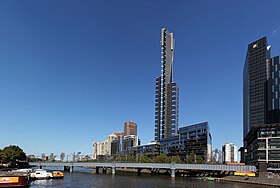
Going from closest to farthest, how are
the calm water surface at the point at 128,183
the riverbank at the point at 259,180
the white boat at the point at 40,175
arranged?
the calm water surface at the point at 128,183 < the riverbank at the point at 259,180 < the white boat at the point at 40,175

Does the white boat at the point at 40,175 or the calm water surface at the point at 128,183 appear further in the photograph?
the white boat at the point at 40,175

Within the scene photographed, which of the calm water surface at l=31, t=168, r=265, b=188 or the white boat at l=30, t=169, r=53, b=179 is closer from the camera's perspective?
the calm water surface at l=31, t=168, r=265, b=188

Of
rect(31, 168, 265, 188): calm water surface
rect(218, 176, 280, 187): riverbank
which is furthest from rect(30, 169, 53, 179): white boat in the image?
rect(218, 176, 280, 187): riverbank

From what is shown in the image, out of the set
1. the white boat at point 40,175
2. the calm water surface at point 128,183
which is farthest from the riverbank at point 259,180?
the white boat at point 40,175

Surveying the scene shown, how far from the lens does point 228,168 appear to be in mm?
126812

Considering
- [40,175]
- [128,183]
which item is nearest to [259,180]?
[128,183]

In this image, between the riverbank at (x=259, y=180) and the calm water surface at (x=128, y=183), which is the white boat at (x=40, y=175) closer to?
the calm water surface at (x=128, y=183)

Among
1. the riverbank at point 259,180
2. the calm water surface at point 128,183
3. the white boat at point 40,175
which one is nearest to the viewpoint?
the calm water surface at point 128,183

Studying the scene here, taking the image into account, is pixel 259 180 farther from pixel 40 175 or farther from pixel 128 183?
pixel 40 175

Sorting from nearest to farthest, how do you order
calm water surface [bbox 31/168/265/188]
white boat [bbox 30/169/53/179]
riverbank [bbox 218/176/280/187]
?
calm water surface [bbox 31/168/265/188], riverbank [bbox 218/176/280/187], white boat [bbox 30/169/53/179]

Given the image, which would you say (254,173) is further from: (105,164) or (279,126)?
(105,164)

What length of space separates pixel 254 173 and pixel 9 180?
319 feet

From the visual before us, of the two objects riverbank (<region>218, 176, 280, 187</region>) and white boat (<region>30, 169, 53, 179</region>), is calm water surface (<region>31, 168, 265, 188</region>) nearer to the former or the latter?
riverbank (<region>218, 176, 280, 187</region>)

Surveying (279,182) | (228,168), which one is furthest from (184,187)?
(228,168)
